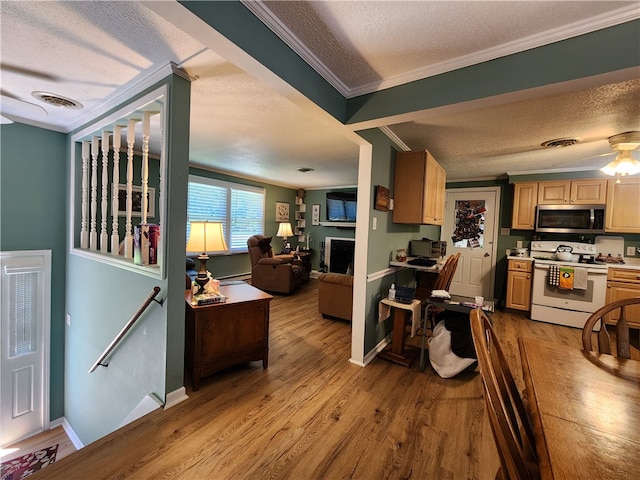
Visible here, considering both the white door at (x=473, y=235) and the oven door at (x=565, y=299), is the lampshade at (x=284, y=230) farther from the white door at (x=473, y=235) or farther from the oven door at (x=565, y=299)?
the oven door at (x=565, y=299)

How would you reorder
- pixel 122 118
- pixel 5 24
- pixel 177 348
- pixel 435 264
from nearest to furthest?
pixel 5 24
pixel 177 348
pixel 122 118
pixel 435 264

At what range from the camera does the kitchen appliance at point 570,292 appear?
365cm

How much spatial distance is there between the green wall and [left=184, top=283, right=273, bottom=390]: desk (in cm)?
193

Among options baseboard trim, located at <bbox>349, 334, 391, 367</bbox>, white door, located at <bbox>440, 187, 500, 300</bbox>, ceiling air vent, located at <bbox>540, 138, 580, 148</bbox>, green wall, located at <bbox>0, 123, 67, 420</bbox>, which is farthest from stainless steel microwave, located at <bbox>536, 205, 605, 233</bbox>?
green wall, located at <bbox>0, 123, 67, 420</bbox>

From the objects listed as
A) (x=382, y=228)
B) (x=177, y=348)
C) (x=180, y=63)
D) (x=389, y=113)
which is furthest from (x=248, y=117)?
(x=177, y=348)

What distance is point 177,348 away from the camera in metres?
1.87

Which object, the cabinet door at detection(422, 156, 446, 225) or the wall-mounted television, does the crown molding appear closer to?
the cabinet door at detection(422, 156, 446, 225)

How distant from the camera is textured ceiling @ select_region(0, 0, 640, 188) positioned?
1.28 m

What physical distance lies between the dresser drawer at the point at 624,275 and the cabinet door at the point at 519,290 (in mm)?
889

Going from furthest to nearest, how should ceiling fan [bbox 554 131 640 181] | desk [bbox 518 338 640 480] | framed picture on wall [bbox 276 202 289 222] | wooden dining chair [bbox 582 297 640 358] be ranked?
framed picture on wall [bbox 276 202 289 222] → ceiling fan [bbox 554 131 640 181] → wooden dining chair [bbox 582 297 640 358] → desk [bbox 518 338 640 480]

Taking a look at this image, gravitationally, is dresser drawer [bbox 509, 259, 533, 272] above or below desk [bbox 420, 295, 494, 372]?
above

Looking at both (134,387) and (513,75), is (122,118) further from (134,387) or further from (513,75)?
(513,75)

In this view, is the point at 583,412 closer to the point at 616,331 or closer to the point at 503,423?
the point at 503,423

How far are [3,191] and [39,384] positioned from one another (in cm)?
214
